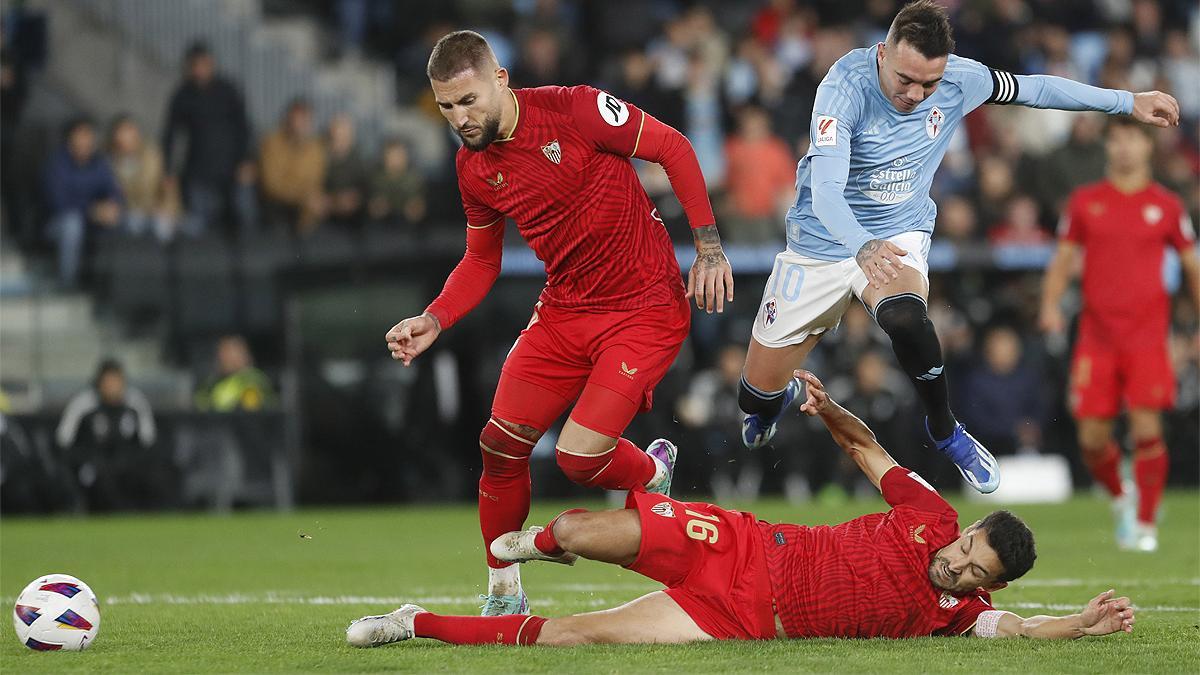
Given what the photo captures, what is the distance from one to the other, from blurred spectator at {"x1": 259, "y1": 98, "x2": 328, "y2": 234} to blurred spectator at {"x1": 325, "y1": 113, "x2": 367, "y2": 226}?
0.39ft

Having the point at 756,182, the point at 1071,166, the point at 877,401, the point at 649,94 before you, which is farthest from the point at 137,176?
the point at 1071,166

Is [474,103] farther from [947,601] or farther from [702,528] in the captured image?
[947,601]

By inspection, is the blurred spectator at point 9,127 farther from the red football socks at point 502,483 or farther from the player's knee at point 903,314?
the player's knee at point 903,314

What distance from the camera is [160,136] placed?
18125mm

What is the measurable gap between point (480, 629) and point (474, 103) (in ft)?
7.06

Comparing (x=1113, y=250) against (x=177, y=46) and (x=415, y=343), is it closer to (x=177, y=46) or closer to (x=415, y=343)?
(x=415, y=343)

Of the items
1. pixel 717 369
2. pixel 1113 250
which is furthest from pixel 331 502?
pixel 1113 250

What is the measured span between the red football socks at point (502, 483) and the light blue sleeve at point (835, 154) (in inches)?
65.9

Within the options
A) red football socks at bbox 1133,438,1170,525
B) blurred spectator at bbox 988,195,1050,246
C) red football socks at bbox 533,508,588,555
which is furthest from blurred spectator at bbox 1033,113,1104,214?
red football socks at bbox 533,508,588,555

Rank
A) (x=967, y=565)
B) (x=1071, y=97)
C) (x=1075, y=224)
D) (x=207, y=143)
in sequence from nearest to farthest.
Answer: (x=967, y=565)
(x=1071, y=97)
(x=1075, y=224)
(x=207, y=143)

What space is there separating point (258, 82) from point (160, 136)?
1.78 m

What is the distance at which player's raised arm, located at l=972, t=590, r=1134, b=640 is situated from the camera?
6.47 m

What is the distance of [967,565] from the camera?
21.7 feet

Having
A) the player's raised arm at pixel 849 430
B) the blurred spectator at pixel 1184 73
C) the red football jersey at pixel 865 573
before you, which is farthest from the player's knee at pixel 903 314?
the blurred spectator at pixel 1184 73
